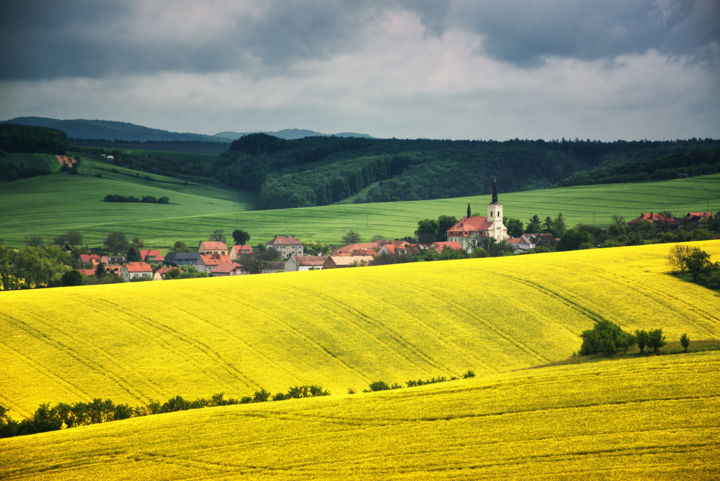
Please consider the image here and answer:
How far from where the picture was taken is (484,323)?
45.8 metres

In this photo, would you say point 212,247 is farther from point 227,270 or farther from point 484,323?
point 484,323

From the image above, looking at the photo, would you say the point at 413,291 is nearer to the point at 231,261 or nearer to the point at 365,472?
the point at 365,472

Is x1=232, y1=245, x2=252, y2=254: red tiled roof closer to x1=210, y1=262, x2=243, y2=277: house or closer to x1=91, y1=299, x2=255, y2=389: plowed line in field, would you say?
x1=210, y1=262, x2=243, y2=277: house

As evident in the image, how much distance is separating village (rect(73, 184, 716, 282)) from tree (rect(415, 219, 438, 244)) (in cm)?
187

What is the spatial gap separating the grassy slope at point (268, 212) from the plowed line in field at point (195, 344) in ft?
287

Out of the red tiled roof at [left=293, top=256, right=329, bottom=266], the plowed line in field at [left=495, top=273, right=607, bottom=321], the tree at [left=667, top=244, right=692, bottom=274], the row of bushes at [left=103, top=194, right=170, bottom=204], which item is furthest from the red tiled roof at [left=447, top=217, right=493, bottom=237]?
the row of bushes at [left=103, top=194, right=170, bottom=204]

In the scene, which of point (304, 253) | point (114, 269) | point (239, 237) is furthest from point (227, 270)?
point (239, 237)

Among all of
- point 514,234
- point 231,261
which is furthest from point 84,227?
point 514,234

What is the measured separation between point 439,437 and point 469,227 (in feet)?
362

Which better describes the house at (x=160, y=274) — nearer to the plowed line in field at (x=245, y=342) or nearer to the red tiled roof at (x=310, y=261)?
the red tiled roof at (x=310, y=261)

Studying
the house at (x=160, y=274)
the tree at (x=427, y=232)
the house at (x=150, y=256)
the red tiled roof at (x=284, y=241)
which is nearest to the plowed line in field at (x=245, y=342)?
the house at (x=160, y=274)

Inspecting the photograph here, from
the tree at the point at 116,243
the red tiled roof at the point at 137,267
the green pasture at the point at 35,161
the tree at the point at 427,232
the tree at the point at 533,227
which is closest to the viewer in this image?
the red tiled roof at the point at 137,267

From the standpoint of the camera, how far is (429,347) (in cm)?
4172

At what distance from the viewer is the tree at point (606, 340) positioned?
3538 cm
